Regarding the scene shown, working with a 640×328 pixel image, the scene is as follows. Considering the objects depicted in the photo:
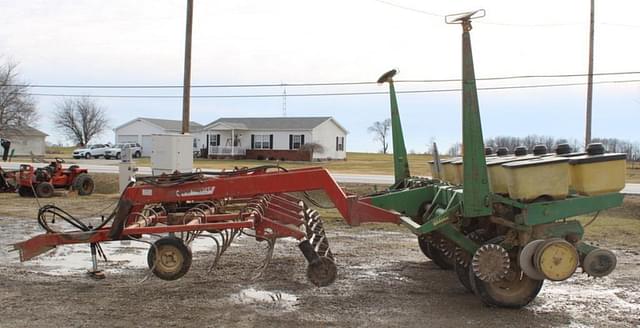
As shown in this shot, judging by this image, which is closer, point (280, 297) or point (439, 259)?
point (280, 297)

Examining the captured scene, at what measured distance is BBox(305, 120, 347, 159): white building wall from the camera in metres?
54.7

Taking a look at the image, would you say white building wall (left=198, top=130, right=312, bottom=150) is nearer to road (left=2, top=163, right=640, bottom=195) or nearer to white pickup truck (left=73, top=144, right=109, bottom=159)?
white pickup truck (left=73, top=144, right=109, bottom=159)

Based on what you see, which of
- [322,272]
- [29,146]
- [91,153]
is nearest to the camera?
[322,272]

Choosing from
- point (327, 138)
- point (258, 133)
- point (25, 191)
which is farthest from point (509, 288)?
point (258, 133)

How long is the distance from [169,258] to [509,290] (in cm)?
342

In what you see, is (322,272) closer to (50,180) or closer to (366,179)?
(50,180)

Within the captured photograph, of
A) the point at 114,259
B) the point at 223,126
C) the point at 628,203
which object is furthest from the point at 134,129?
the point at 114,259

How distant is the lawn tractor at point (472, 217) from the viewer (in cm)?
623

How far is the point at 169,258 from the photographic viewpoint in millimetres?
6078

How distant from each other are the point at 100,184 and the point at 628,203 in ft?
62.8

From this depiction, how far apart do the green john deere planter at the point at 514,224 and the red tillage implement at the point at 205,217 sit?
0.90 metres

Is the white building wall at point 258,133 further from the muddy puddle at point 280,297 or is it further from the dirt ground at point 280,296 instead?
the muddy puddle at point 280,297

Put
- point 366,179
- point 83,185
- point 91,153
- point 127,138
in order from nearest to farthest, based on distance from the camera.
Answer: point 83,185 → point 366,179 → point 91,153 → point 127,138

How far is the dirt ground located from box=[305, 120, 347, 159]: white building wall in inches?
1759
